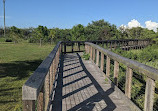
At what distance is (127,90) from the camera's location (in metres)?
3.80

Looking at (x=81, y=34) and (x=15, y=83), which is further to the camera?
(x=81, y=34)

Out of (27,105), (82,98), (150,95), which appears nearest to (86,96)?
(82,98)

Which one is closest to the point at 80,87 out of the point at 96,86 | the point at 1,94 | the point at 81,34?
the point at 96,86

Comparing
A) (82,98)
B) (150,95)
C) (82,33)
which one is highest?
(82,33)

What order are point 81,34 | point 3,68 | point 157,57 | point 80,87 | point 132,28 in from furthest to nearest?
point 132,28 < point 81,34 < point 157,57 < point 3,68 < point 80,87

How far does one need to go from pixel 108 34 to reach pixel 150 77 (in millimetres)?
25825

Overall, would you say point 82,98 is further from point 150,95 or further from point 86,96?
point 150,95

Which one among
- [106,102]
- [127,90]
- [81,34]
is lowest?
Result: [106,102]

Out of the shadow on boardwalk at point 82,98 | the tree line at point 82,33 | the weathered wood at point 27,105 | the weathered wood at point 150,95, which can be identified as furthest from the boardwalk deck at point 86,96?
the tree line at point 82,33

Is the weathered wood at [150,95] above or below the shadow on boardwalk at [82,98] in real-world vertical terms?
above

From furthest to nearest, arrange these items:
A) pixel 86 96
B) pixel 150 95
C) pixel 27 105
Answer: pixel 86 96
pixel 150 95
pixel 27 105

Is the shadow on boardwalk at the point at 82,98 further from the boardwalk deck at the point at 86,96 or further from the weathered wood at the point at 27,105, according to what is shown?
the weathered wood at the point at 27,105

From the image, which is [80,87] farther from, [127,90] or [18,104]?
[18,104]

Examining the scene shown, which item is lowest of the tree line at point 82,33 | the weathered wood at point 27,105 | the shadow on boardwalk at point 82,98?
the shadow on boardwalk at point 82,98
